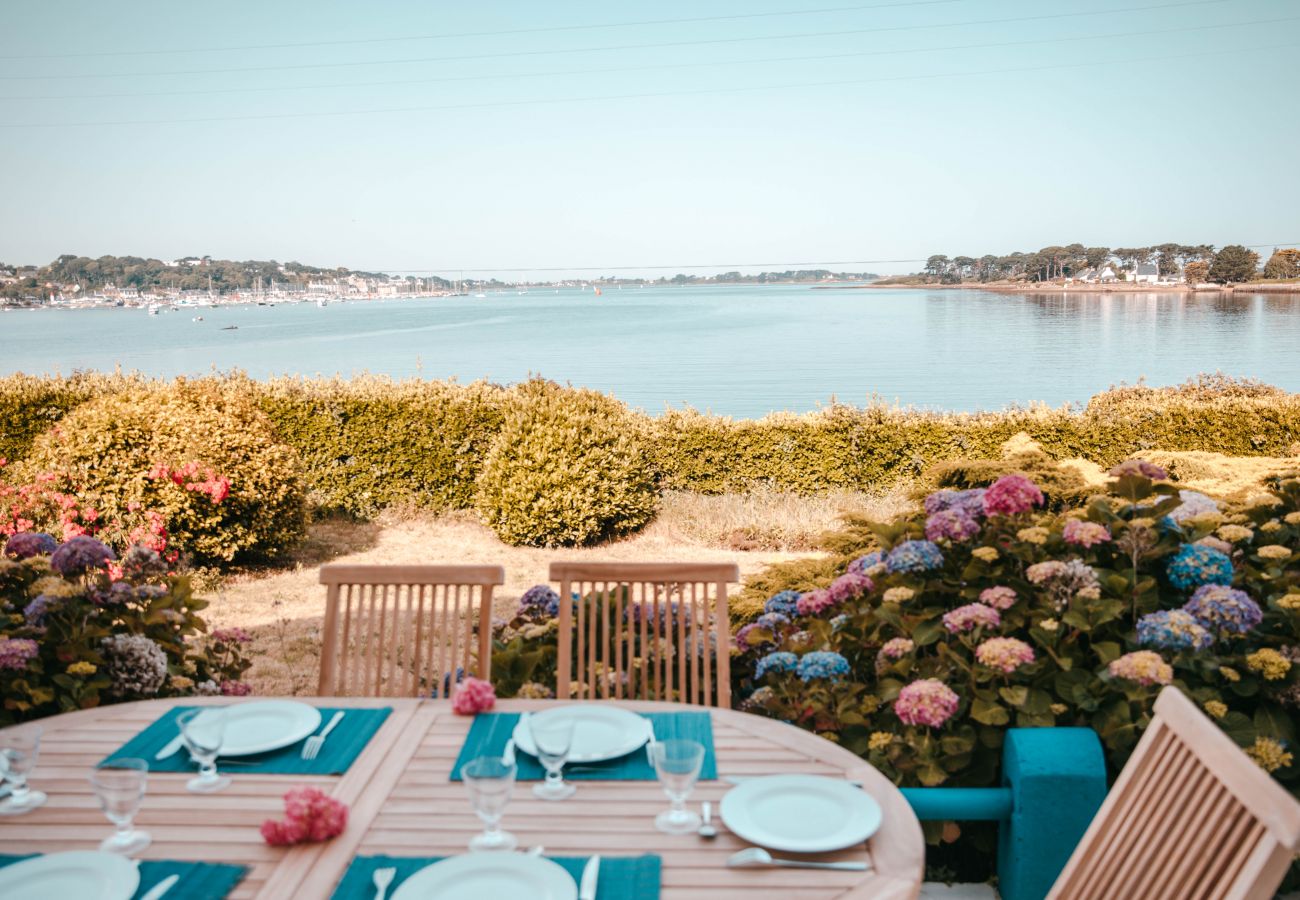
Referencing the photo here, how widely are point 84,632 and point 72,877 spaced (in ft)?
5.02

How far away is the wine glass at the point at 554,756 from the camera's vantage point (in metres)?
1.58

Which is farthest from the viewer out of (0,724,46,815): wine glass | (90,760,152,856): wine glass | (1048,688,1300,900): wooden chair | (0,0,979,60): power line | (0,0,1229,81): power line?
(0,0,1229,81): power line

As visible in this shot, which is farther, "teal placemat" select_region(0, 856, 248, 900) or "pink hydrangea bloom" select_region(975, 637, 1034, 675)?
"pink hydrangea bloom" select_region(975, 637, 1034, 675)

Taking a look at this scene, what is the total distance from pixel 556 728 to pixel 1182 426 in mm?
7858

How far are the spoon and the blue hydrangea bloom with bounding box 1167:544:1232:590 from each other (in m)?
1.65

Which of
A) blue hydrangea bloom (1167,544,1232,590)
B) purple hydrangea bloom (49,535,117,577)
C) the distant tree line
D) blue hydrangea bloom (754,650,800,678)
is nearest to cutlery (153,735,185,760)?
purple hydrangea bloom (49,535,117,577)

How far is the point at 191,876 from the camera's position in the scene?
133 centimetres

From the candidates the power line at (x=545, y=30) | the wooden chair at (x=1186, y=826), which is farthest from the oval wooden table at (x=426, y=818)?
the power line at (x=545, y=30)

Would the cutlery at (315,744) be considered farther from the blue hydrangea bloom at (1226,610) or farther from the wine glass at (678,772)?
the blue hydrangea bloom at (1226,610)

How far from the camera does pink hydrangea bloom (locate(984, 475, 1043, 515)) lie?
2.64 meters

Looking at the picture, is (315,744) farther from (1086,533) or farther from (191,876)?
(1086,533)

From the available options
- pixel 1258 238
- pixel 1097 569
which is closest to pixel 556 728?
pixel 1097 569

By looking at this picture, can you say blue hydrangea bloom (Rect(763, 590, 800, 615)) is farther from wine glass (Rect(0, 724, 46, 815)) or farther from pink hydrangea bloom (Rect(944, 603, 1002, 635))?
wine glass (Rect(0, 724, 46, 815))

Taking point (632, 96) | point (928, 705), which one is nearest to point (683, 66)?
point (632, 96)
